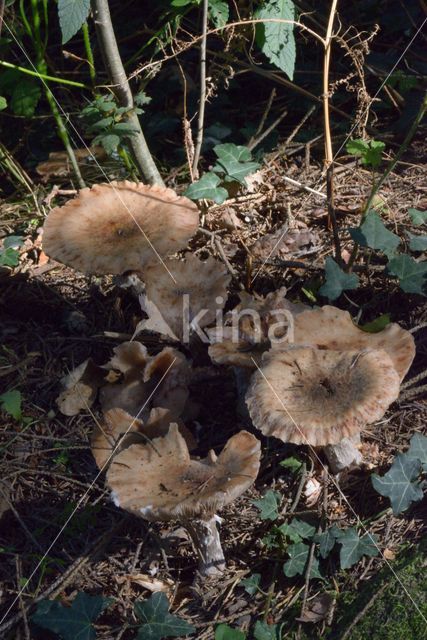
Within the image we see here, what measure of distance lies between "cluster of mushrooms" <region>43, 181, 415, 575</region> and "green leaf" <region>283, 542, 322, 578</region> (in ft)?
0.85

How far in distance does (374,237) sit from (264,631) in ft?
5.89

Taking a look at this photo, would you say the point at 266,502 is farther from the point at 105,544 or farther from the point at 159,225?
the point at 159,225

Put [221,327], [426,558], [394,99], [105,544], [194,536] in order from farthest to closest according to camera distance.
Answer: [394,99] < [221,327] < [105,544] < [194,536] < [426,558]

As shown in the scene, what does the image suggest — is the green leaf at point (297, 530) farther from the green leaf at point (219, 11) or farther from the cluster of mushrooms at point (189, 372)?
the green leaf at point (219, 11)

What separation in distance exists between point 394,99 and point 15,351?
275 cm

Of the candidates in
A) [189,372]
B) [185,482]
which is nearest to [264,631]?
[185,482]

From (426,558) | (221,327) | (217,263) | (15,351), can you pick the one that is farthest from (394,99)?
(426,558)

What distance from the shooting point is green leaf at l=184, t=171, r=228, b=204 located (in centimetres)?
372

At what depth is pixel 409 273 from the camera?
11.0 feet

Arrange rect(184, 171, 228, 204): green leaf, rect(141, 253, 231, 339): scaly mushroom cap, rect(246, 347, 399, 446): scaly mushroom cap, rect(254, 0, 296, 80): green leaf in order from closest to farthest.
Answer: rect(246, 347, 399, 446): scaly mushroom cap
rect(141, 253, 231, 339): scaly mushroom cap
rect(254, 0, 296, 80): green leaf
rect(184, 171, 228, 204): green leaf

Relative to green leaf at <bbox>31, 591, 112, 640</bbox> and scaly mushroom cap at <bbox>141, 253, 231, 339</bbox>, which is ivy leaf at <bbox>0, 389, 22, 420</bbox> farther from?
green leaf at <bbox>31, 591, 112, 640</bbox>

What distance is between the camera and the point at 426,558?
2.50 metres

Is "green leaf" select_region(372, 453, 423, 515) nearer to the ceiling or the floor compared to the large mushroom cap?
nearer to the floor

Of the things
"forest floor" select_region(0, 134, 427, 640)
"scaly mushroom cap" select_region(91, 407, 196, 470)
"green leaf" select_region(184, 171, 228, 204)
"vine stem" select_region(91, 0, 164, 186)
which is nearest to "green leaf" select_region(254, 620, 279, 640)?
"forest floor" select_region(0, 134, 427, 640)
